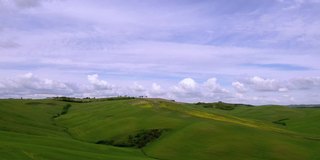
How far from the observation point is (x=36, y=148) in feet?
177

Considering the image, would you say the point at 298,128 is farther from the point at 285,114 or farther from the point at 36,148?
the point at 36,148

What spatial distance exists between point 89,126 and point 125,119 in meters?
9.29

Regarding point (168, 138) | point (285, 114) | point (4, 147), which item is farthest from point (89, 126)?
point (285, 114)

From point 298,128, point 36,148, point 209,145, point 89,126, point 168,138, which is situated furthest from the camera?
point 298,128

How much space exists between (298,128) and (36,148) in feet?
339

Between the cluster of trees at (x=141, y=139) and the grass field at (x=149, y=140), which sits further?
the cluster of trees at (x=141, y=139)

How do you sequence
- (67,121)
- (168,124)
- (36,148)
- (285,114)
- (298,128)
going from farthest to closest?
1. (285,114)
2. (298,128)
3. (67,121)
4. (168,124)
5. (36,148)

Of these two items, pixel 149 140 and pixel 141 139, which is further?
pixel 141 139

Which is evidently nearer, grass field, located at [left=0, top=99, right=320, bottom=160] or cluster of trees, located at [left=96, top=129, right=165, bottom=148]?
grass field, located at [left=0, top=99, right=320, bottom=160]

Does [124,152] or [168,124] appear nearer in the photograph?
[124,152]

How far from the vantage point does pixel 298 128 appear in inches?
5458

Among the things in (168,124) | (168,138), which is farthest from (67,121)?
(168,138)

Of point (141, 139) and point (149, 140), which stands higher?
point (141, 139)

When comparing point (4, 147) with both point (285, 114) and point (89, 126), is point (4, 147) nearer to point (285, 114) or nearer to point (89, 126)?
point (89, 126)
